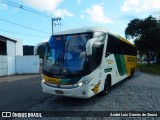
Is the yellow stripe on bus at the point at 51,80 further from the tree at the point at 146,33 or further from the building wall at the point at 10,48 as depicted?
the tree at the point at 146,33

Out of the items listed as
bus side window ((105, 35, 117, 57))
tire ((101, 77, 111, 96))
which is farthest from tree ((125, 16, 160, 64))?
tire ((101, 77, 111, 96))

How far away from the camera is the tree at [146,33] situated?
132ft

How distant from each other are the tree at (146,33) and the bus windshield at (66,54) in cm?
3468

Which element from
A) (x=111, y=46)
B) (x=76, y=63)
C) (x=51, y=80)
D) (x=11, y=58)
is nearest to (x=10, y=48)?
(x=11, y=58)

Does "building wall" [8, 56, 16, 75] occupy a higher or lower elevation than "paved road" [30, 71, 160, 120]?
higher

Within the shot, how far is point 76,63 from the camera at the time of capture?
25.9 ft

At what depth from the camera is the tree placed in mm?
40312

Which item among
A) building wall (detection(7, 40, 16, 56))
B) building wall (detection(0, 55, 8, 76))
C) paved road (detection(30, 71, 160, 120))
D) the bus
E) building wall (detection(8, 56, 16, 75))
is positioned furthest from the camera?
building wall (detection(7, 40, 16, 56))

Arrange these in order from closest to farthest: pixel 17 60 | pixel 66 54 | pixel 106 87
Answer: pixel 66 54, pixel 106 87, pixel 17 60

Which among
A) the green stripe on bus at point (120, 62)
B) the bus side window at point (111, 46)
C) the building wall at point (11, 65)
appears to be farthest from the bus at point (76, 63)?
the building wall at point (11, 65)

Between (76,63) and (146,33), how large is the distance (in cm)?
3686

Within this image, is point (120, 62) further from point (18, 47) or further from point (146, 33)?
point (18, 47)

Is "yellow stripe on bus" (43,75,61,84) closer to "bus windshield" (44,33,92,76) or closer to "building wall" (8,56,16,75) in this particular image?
"bus windshield" (44,33,92,76)

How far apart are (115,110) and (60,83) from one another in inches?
91.8
